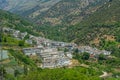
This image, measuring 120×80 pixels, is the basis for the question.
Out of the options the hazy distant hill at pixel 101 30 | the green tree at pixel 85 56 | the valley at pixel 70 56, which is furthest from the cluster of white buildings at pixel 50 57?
the hazy distant hill at pixel 101 30

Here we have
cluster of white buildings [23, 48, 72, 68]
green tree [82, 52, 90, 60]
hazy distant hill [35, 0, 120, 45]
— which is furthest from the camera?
hazy distant hill [35, 0, 120, 45]

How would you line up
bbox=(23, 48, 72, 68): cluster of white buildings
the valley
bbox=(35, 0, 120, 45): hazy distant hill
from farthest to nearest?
1. bbox=(35, 0, 120, 45): hazy distant hill
2. bbox=(23, 48, 72, 68): cluster of white buildings
3. the valley

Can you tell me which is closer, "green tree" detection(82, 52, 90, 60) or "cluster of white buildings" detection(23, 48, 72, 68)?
"cluster of white buildings" detection(23, 48, 72, 68)

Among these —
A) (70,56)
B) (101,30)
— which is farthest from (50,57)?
(101,30)

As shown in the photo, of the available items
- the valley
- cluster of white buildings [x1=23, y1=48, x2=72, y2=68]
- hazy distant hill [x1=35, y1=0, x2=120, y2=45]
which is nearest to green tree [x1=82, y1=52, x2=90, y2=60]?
the valley

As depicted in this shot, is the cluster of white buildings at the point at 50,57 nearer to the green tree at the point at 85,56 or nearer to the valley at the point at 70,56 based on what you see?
the valley at the point at 70,56

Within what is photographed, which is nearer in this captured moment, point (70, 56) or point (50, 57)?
point (50, 57)

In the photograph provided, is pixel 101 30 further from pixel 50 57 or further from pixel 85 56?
pixel 50 57

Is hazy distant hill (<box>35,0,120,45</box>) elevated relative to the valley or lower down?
elevated

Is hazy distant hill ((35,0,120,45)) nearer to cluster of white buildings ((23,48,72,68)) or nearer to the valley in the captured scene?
the valley

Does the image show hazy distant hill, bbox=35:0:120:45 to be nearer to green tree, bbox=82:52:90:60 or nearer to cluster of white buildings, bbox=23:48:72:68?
green tree, bbox=82:52:90:60

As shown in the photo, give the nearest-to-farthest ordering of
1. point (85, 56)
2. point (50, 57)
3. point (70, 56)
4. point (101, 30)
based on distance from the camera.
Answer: point (50, 57) < point (70, 56) < point (85, 56) < point (101, 30)

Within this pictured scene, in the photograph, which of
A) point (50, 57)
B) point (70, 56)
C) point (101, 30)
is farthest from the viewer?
point (101, 30)

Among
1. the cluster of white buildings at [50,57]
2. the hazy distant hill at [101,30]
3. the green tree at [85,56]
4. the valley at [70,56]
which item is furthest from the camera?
the hazy distant hill at [101,30]
